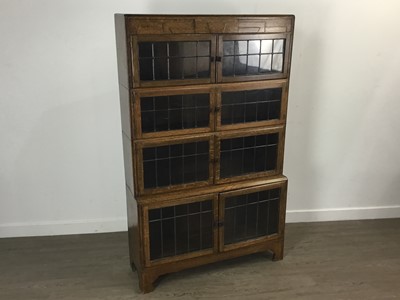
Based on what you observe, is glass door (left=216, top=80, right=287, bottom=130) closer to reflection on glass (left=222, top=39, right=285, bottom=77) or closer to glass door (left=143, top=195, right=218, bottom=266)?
reflection on glass (left=222, top=39, right=285, bottom=77)

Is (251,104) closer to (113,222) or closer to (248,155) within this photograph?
(248,155)

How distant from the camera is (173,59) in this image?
2.05 m

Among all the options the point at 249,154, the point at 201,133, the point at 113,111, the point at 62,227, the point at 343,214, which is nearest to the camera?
the point at 201,133

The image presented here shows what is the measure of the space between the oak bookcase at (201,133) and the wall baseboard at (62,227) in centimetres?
55

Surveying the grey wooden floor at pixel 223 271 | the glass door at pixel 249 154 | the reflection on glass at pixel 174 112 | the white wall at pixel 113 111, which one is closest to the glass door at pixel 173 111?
the reflection on glass at pixel 174 112

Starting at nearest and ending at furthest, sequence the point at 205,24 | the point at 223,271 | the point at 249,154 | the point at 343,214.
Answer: the point at 205,24, the point at 249,154, the point at 223,271, the point at 343,214

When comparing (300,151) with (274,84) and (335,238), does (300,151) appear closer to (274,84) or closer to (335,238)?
(335,238)

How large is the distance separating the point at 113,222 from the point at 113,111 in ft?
2.60

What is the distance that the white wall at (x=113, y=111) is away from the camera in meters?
2.52

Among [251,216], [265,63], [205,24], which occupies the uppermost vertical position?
[205,24]

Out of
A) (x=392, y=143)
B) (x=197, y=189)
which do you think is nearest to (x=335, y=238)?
(x=392, y=143)

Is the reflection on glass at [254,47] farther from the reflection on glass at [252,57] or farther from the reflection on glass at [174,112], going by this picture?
the reflection on glass at [174,112]

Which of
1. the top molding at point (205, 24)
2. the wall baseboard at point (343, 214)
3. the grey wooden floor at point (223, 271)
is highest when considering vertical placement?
the top molding at point (205, 24)

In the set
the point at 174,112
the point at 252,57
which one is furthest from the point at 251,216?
the point at 252,57
